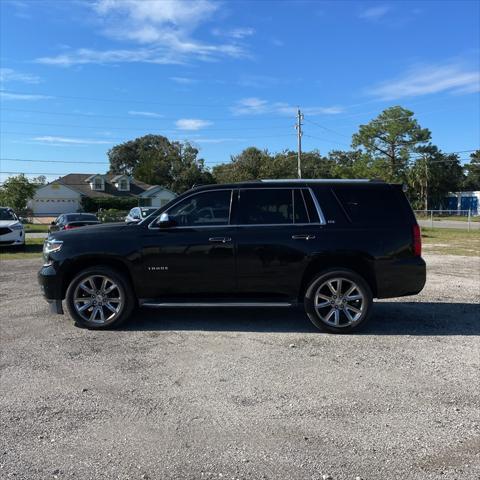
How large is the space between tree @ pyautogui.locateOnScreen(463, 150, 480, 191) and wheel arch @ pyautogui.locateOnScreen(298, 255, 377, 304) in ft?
304

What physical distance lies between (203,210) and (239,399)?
9.75 feet

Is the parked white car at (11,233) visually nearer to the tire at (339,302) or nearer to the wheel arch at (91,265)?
the wheel arch at (91,265)

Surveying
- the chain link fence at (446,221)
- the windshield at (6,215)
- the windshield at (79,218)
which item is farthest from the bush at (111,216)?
the chain link fence at (446,221)

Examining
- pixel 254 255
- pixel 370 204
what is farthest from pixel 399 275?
pixel 254 255

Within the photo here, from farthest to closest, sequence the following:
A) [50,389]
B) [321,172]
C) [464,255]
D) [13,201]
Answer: [321,172]
[13,201]
[464,255]
[50,389]

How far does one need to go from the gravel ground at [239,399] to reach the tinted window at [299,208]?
1467 millimetres

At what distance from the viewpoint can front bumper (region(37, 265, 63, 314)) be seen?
676 centimetres

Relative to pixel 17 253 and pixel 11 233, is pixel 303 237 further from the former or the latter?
pixel 11 233

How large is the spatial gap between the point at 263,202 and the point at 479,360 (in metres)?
3.16

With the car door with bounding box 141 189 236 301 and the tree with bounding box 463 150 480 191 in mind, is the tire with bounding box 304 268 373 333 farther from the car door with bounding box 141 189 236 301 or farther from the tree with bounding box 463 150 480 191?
the tree with bounding box 463 150 480 191

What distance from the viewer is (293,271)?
6.60 metres

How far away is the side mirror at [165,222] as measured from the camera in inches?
262

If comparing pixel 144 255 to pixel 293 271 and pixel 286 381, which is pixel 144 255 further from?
pixel 286 381

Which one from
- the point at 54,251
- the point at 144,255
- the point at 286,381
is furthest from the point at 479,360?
the point at 54,251
